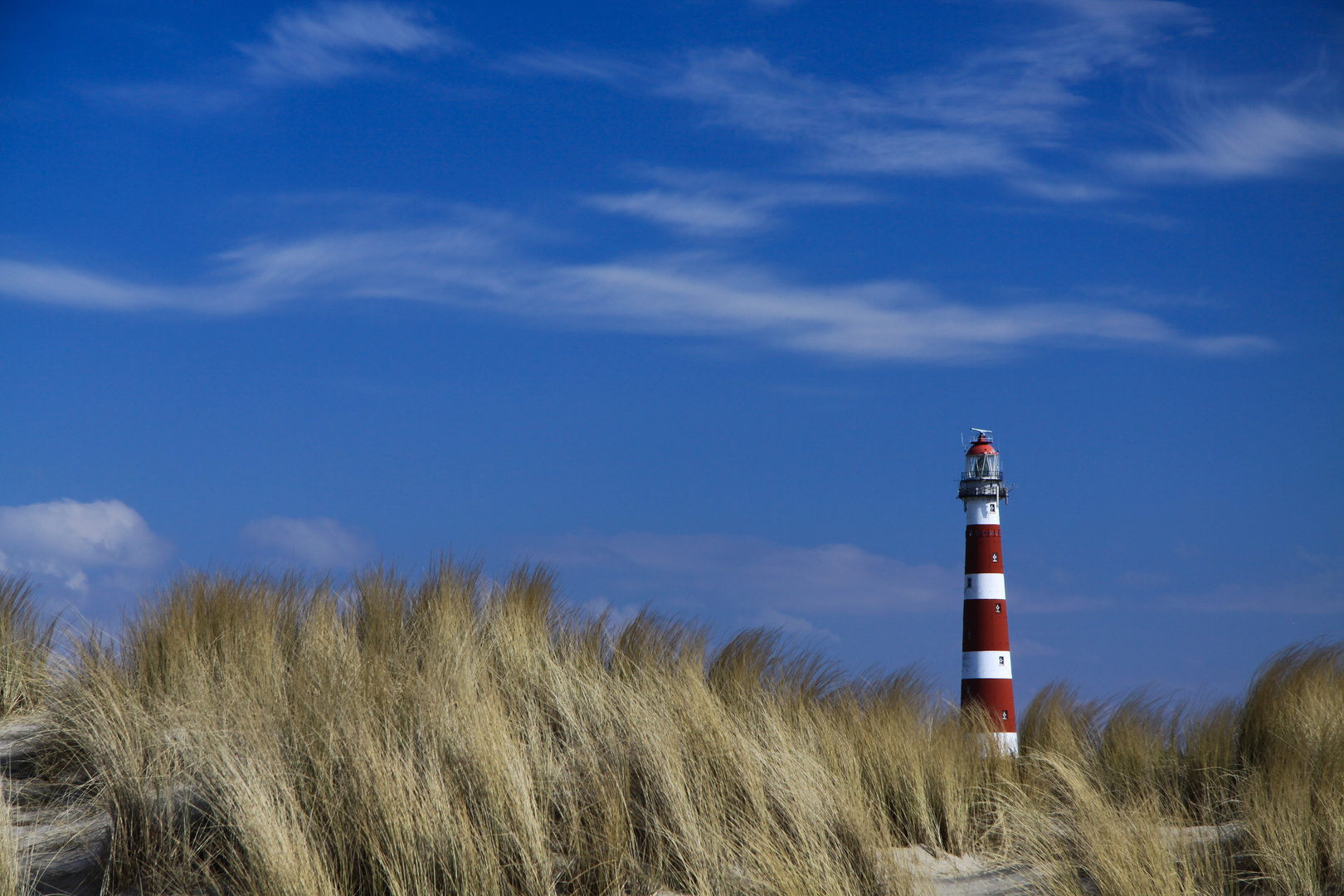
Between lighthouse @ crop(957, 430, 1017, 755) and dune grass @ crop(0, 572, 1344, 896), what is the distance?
8.83m

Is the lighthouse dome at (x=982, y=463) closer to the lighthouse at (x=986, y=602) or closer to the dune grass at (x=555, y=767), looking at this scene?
the lighthouse at (x=986, y=602)

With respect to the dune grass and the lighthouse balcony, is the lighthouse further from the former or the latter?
the dune grass

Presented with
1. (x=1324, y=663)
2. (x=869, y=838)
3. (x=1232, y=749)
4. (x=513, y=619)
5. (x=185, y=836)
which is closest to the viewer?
(x=185, y=836)

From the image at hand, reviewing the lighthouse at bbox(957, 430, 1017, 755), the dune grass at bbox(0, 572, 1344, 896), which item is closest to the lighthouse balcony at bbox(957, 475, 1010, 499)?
the lighthouse at bbox(957, 430, 1017, 755)

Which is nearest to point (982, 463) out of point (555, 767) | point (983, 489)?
point (983, 489)

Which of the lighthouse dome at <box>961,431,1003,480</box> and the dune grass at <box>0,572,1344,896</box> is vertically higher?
the lighthouse dome at <box>961,431,1003,480</box>

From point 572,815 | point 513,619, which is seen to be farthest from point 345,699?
point 513,619

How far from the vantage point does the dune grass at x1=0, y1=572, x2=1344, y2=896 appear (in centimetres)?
463

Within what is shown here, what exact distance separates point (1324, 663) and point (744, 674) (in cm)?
520

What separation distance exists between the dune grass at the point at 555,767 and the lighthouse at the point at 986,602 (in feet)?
29.0

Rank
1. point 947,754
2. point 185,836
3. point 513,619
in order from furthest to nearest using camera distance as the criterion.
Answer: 1. point 513,619
2. point 947,754
3. point 185,836

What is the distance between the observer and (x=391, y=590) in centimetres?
753

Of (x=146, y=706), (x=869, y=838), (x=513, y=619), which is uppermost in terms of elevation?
(x=513, y=619)

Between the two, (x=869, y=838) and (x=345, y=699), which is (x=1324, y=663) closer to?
(x=869, y=838)
